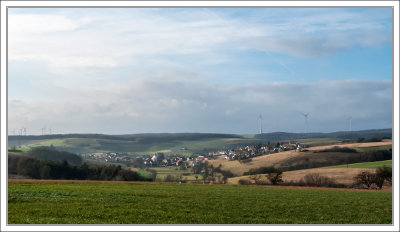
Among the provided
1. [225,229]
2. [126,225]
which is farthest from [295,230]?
[126,225]

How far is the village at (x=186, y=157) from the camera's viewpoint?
10688 centimetres

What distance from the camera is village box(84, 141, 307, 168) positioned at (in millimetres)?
106875

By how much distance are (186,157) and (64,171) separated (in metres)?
59.1

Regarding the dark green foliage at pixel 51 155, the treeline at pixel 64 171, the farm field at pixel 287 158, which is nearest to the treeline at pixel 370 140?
the farm field at pixel 287 158

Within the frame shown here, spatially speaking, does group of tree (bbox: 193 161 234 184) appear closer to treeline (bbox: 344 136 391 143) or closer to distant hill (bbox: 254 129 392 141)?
distant hill (bbox: 254 129 392 141)

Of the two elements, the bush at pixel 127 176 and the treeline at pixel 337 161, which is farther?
the treeline at pixel 337 161

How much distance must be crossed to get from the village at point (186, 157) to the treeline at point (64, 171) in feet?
96.2

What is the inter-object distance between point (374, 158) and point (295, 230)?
94923 mm

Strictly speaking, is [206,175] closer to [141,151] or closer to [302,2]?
[141,151]

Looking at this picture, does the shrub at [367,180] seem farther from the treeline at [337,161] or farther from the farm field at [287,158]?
the farm field at [287,158]

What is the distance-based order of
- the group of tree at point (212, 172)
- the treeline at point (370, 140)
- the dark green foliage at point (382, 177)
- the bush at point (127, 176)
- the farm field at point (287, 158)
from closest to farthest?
the dark green foliage at point (382, 177), the bush at point (127, 176), the group of tree at point (212, 172), the farm field at point (287, 158), the treeline at point (370, 140)

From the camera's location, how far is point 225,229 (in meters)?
18.2

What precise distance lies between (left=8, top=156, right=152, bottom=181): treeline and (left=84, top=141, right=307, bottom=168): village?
29.3 meters

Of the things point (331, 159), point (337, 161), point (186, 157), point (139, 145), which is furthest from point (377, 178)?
point (139, 145)
